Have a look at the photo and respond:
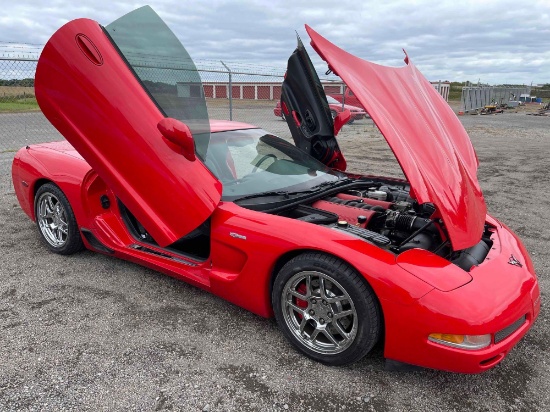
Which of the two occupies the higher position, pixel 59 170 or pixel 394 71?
pixel 394 71

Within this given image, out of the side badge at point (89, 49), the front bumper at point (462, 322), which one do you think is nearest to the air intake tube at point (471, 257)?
the front bumper at point (462, 322)

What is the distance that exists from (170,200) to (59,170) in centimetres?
154

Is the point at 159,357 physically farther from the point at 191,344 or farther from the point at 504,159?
the point at 504,159

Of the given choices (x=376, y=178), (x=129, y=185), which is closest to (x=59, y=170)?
(x=129, y=185)

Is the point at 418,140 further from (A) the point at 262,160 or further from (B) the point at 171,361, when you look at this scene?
(B) the point at 171,361

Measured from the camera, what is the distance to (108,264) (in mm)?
3744

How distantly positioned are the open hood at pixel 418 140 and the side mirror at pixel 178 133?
3.03ft

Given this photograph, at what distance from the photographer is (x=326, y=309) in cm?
242

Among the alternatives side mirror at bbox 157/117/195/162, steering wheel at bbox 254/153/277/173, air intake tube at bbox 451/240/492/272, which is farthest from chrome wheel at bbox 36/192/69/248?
air intake tube at bbox 451/240/492/272

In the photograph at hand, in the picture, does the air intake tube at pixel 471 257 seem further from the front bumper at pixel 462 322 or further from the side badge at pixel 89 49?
the side badge at pixel 89 49

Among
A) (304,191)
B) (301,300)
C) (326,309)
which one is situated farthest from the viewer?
(304,191)

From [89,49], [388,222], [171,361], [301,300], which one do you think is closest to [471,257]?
[388,222]

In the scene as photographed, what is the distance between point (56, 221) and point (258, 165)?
1.98 meters

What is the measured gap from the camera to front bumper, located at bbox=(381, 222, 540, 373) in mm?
2047
